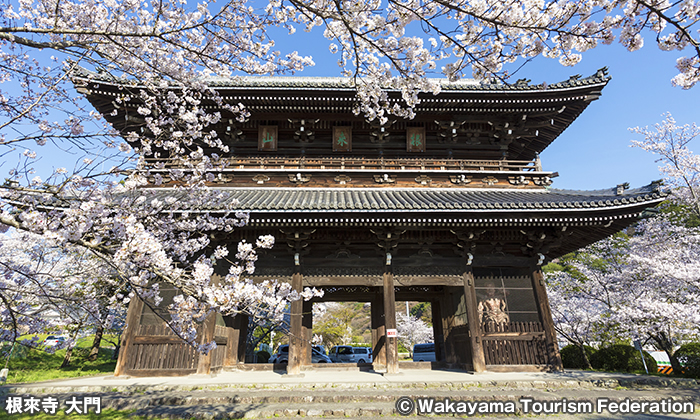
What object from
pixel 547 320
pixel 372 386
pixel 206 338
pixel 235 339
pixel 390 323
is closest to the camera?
pixel 372 386

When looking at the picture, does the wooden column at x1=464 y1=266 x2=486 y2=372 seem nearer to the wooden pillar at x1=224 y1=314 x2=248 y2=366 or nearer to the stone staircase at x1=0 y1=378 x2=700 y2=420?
the stone staircase at x1=0 y1=378 x2=700 y2=420

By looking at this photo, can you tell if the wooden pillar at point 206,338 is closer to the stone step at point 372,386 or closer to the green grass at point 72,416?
the stone step at point 372,386

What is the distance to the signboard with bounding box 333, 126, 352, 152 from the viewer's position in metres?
10.9

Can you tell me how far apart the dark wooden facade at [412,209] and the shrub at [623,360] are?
14.7ft

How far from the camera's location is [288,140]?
439 inches

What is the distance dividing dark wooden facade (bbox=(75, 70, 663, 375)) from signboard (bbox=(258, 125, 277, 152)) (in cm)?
3

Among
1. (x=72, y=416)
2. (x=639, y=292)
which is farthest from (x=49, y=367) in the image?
→ (x=639, y=292)

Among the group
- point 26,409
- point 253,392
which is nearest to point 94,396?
point 26,409

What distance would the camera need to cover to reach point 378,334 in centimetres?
1055

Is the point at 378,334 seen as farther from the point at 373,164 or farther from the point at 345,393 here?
the point at 373,164

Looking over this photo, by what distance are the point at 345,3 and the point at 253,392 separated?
681cm

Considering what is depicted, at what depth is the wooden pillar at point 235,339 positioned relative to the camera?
955 centimetres

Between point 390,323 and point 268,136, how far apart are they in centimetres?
717

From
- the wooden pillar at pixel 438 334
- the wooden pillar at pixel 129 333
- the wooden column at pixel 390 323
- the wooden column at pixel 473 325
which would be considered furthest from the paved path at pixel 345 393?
the wooden pillar at pixel 438 334
